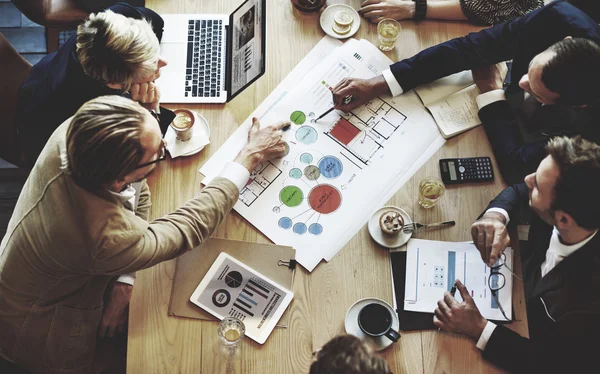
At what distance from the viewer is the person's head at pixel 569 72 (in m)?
1.66

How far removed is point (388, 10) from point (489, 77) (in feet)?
1.45

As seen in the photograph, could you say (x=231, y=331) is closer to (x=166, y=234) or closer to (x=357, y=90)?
(x=166, y=234)

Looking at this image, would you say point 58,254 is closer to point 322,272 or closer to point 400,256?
point 322,272

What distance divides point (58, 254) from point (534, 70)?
152 centimetres

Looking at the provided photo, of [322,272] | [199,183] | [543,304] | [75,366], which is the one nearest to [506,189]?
[543,304]

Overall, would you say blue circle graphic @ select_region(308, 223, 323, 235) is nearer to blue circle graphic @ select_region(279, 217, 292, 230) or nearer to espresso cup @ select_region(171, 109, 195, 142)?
blue circle graphic @ select_region(279, 217, 292, 230)

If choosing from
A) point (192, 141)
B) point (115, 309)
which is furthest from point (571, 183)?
point (115, 309)

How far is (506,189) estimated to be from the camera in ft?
5.89

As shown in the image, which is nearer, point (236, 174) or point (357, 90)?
point (236, 174)

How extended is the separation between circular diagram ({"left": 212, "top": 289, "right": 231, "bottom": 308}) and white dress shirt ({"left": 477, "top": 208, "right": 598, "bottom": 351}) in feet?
2.45

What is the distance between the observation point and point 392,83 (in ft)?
6.35

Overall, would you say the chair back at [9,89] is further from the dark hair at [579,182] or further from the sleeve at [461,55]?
the dark hair at [579,182]

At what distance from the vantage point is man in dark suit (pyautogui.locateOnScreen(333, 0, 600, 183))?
A: 5.54 ft

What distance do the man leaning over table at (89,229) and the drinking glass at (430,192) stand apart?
1.57ft
